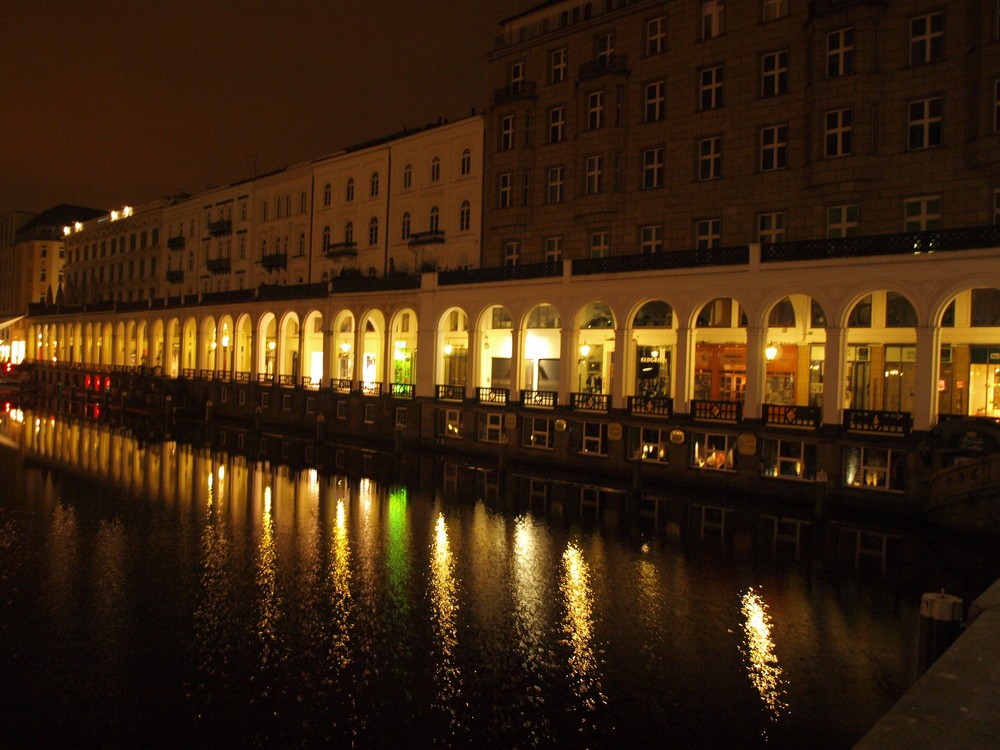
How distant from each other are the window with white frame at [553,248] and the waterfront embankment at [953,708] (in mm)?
33295

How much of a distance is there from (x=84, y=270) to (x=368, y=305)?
203ft

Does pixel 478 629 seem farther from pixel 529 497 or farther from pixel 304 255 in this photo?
pixel 304 255

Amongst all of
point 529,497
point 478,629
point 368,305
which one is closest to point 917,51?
point 529,497

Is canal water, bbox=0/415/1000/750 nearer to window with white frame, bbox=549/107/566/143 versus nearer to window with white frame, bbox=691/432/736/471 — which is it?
window with white frame, bbox=691/432/736/471

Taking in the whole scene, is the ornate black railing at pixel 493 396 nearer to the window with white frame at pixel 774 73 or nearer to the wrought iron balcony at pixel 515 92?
the wrought iron balcony at pixel 515 92

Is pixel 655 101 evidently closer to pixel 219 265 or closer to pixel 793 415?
pixel 793 415

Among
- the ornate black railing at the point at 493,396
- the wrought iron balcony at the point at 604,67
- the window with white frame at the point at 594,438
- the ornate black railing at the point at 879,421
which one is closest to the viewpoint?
the ornate black railing at the point at 879,421

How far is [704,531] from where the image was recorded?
22.5 m

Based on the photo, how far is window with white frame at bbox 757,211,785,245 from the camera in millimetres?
31778

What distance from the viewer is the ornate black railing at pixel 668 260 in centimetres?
2977

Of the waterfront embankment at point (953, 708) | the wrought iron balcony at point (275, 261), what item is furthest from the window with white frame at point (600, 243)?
the waterfront embankment at point (953, 708)

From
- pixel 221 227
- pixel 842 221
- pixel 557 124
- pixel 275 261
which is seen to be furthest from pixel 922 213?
pixel 221 227

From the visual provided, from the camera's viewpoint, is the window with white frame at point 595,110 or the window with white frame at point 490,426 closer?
the window with white frame at point 490,426

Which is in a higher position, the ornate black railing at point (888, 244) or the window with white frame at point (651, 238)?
the window with white frame at point (651, 238)
